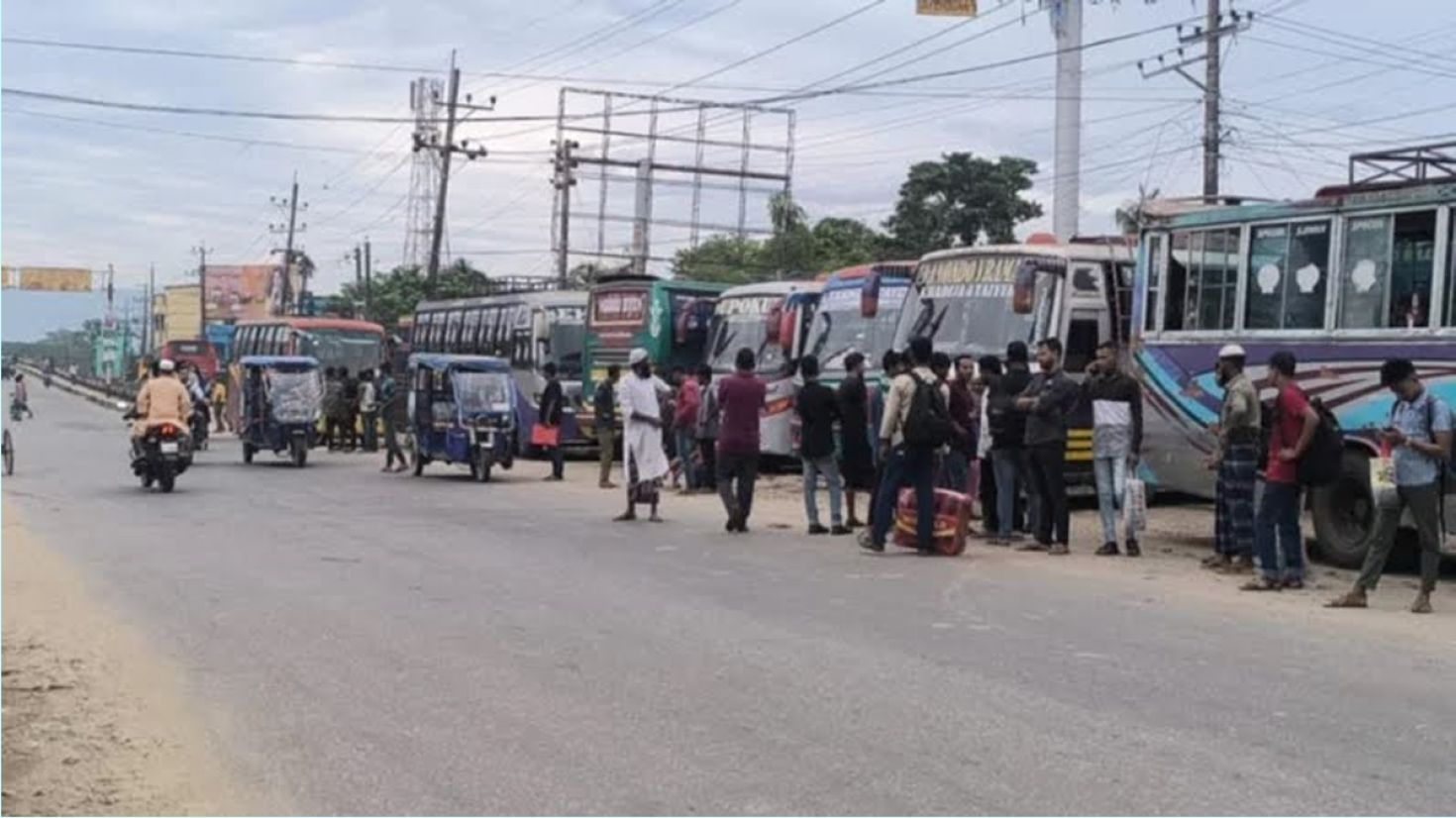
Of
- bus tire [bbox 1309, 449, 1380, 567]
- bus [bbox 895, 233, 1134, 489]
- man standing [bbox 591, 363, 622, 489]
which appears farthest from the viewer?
man standing [bbox 591, 363, 622, 489]

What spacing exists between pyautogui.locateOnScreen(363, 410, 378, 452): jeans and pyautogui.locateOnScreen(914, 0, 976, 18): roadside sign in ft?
48.6

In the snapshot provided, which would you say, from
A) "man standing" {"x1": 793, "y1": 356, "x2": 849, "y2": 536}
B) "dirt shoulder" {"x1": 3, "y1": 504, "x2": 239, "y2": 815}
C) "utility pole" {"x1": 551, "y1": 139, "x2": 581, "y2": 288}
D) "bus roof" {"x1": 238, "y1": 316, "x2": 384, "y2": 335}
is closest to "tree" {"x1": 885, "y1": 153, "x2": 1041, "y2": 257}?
"utility pole" {"x1": 551, "y1": 139, "x2": 581, "y2": 288}

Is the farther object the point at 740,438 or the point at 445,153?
the point at 445,153

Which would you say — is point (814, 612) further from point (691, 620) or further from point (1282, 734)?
point (1282, 734)

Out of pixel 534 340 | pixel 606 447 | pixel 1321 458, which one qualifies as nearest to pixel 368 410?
pixel 534 340

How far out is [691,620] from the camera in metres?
9.76

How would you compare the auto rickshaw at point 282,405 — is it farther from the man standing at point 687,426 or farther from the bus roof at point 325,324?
the bus roof at point 325,324

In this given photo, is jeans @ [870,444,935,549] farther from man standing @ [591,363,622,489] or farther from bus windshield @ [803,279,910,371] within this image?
man standing @ [591,363,622,489]

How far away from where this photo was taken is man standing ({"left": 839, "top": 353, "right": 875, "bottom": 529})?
15.0 m

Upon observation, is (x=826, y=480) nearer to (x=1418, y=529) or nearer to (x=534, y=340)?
(x=1418, y=529)

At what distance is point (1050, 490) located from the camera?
13656mm

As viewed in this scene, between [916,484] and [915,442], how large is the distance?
1.38ft

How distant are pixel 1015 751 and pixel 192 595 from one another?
22.9 ft

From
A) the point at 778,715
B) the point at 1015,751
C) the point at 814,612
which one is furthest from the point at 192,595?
the point at 1015,751
